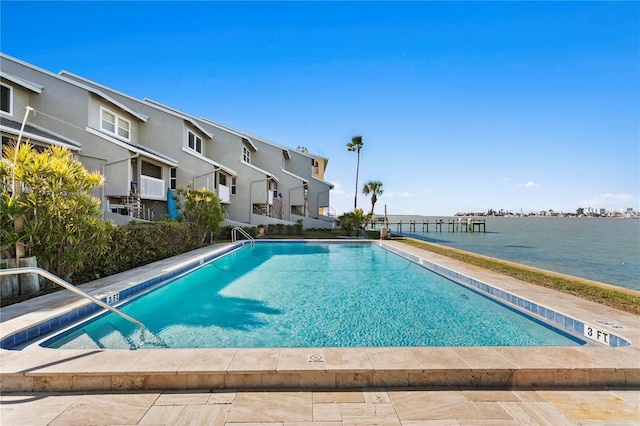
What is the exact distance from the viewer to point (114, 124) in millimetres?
17281

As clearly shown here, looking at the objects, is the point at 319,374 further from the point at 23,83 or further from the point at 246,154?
the point at 246,154

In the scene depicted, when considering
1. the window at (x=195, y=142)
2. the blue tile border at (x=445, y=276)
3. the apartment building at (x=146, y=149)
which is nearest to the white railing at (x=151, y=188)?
the apartment building at (x=146, y=149)

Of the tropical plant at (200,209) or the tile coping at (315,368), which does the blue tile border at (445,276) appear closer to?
the tile coping at (315,368)

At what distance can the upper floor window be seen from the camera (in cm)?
1636

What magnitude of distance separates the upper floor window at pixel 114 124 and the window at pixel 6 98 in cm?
343

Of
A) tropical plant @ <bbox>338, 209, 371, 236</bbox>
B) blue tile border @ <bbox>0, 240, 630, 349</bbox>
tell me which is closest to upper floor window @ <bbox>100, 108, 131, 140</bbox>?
blue tile border @ <bbox>0, 240, 630, 349</bbox>

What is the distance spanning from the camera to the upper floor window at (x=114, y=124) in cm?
1636

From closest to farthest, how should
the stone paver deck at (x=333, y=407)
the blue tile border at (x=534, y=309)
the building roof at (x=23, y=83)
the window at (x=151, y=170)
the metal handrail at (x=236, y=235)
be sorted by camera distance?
the stone paver deck at (x=333, y=407)
the blue tile border at (x=534, y=309)
the building roof at (x=23, y=83)
the metal handrail at (x=236, y=235)
the window at (x=151, y=170)

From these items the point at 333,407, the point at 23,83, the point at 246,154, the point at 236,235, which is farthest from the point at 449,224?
the point at 333,407

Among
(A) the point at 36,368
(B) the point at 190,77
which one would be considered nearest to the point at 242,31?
(B) the point at 190,77

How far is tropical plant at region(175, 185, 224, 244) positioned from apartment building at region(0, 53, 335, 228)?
1.39 meters

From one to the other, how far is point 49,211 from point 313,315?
6109mm

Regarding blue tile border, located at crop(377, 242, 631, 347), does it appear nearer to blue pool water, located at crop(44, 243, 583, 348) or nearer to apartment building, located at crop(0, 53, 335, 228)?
blue pool water, located at crop(44, 243, 583, 348)

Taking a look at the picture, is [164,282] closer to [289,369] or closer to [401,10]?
[289,369]
